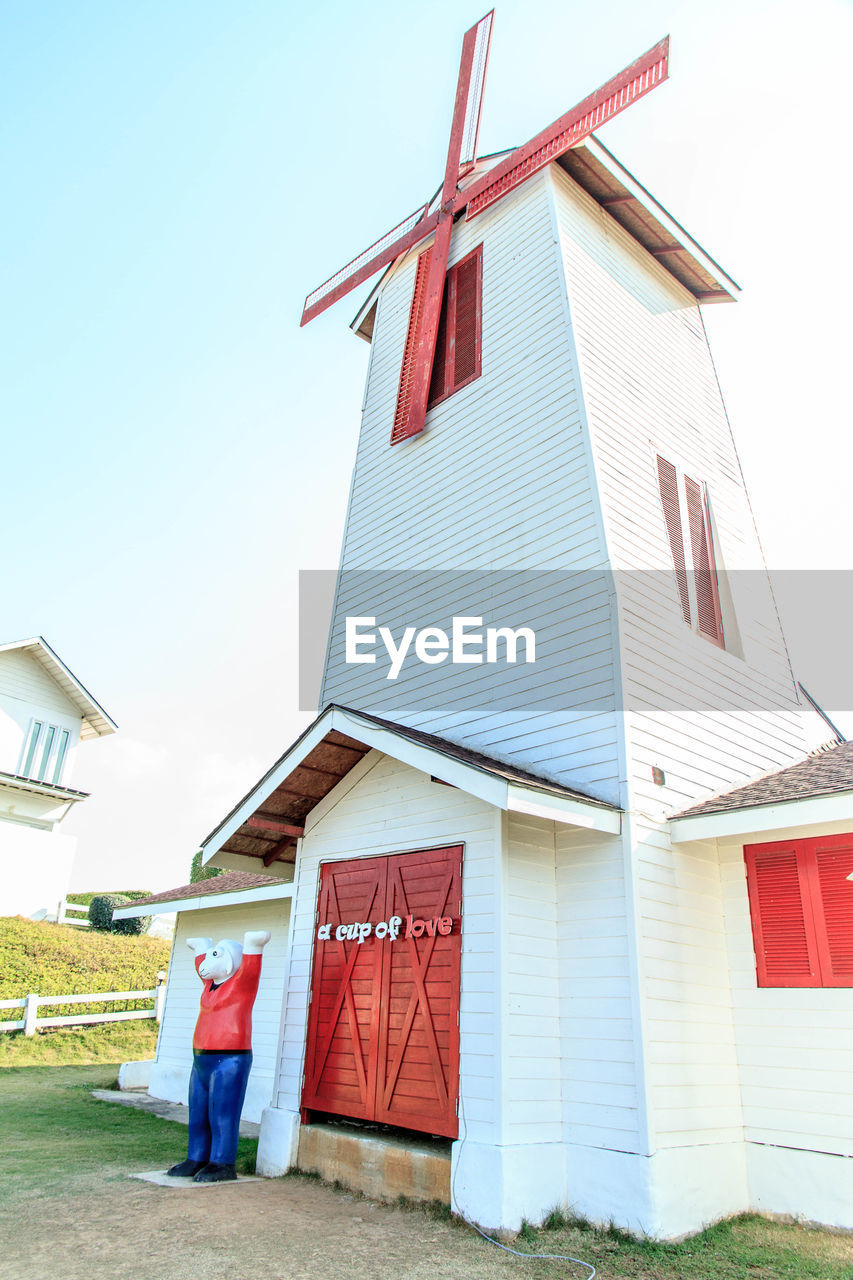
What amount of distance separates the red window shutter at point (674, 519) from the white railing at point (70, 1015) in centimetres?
1284

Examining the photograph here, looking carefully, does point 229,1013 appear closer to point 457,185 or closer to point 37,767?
point 457,185

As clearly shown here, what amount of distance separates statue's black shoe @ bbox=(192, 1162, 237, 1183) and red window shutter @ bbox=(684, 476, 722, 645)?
7321 mm

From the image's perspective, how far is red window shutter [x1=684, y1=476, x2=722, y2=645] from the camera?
9.90m

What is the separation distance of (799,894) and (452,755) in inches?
131

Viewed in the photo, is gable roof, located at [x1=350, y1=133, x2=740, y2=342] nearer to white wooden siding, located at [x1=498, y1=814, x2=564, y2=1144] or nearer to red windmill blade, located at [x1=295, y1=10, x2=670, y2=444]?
red windmill blade, located at [x1=295, y1=10, x2=670, y2=444]

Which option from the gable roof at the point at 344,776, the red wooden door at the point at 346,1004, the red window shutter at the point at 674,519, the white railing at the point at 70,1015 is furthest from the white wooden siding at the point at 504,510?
the white railing at the point at 70,1015

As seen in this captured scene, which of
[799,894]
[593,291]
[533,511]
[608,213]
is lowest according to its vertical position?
[799,894]

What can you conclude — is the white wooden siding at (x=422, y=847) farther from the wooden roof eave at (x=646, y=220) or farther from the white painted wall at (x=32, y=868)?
the white painted wall at (x=32, y=868)

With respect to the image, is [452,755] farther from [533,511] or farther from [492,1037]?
[533,511]

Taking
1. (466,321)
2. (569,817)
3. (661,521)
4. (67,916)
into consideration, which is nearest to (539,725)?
(569,817)

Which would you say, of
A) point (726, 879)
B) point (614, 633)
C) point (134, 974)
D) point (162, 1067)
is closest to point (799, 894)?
point (726, 879)

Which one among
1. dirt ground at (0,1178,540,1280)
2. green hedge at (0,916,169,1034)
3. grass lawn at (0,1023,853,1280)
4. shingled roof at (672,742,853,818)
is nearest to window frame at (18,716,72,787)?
green hedge at (0,916,169,1034)

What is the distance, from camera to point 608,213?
12.4m

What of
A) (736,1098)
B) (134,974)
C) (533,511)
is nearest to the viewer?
(736,1098)
